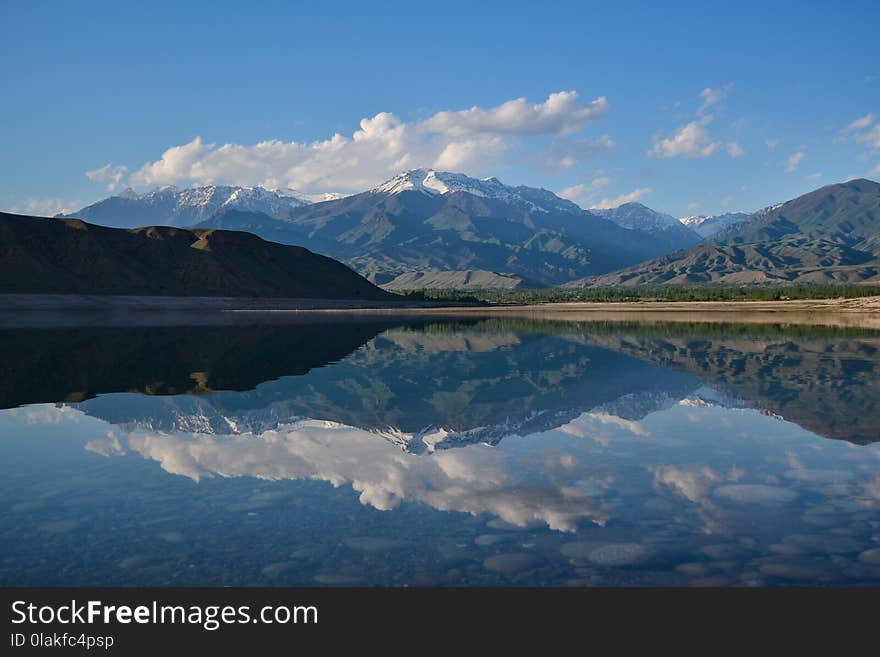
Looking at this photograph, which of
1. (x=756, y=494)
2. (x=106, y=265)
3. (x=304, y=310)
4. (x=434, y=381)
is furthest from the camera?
(x=106, y=265)

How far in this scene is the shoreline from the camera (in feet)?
417

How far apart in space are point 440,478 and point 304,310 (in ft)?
505

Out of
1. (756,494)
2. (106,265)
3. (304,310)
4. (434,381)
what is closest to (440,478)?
(756,494)

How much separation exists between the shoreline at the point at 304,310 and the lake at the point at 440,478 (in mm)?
86661

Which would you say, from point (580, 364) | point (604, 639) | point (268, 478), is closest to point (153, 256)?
point (580, 364)

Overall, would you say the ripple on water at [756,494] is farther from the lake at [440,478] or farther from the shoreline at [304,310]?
the shoreline at [304,310]

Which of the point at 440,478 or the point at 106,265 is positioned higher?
the point at 106,265

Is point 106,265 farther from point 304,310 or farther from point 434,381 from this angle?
point 434,381

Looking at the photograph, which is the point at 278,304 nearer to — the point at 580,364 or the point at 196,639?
the point at 580,364

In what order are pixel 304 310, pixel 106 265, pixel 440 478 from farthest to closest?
pixel 106 265, pixel 304 310, pixel 440 478

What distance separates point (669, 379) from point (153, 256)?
579ft

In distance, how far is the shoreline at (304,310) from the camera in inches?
5000

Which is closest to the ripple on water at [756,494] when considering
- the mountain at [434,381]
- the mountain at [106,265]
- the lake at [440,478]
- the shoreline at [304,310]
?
the lake at [440,478]

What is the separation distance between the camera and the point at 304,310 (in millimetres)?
170375
